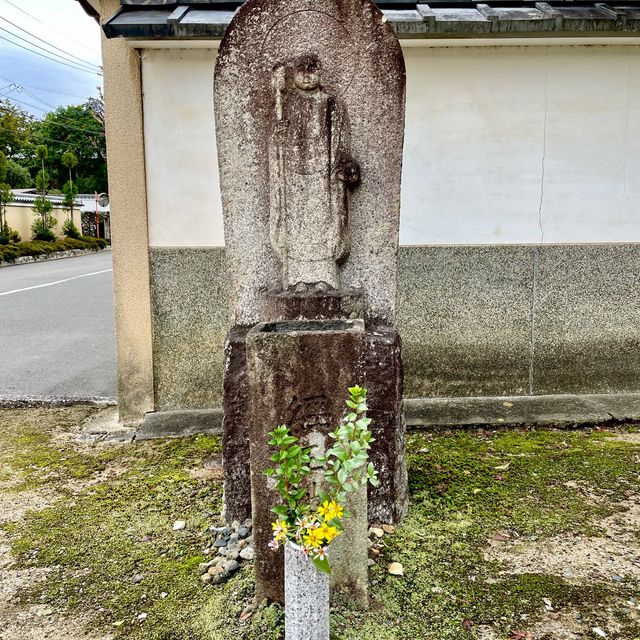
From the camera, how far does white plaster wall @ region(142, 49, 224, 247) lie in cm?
505

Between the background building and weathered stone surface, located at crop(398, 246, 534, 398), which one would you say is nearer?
the background building

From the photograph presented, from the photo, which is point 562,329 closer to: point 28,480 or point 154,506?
point 154,506

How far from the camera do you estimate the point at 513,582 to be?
115 inches

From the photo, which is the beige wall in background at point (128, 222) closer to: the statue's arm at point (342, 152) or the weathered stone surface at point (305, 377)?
the statue's arm at point (342, 152)

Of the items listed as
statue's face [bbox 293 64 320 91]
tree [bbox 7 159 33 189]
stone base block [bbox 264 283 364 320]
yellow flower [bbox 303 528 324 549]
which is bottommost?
yellow flower [bbox 303 528 324 549]

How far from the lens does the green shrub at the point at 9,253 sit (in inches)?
883

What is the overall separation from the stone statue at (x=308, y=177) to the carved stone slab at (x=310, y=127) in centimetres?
2

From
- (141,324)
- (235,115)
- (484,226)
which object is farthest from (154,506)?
(484,226)

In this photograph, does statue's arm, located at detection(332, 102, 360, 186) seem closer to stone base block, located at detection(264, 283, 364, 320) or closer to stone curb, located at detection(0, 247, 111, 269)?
stone base block, located at detection(264, 283, 364, 320)

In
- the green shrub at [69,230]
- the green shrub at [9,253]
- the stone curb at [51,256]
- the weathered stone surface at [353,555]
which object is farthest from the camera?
the green shrub at [69,230]

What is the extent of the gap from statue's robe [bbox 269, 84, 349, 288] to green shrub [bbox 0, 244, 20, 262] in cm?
2209

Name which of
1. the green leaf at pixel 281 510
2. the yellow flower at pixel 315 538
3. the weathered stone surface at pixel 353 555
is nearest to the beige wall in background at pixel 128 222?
the weathered stone surface at pixel 353 555

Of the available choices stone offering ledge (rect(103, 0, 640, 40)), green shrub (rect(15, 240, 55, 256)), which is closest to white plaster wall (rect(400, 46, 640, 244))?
stone offering ledge (rect(103, 0, 640, 40))

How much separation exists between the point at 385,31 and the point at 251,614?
322 centimetres
